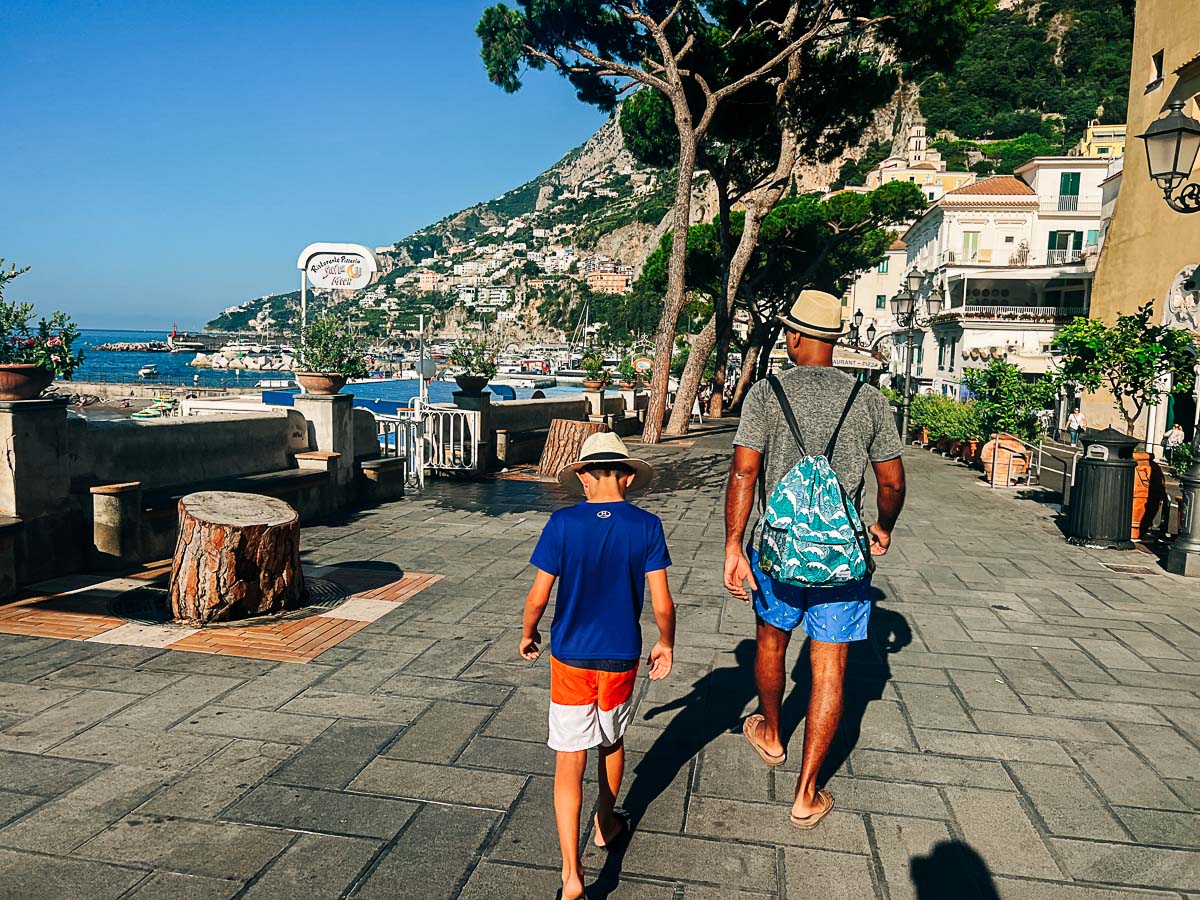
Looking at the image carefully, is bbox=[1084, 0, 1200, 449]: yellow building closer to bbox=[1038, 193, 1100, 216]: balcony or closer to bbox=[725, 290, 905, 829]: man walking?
bbox=[725, 290, 905, 829]: man walking

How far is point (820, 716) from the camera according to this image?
3059 mm

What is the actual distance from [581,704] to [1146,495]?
8530mm

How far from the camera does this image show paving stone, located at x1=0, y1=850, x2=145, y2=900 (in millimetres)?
2467

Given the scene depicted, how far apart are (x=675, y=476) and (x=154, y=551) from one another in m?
8.48

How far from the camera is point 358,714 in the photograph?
386cm

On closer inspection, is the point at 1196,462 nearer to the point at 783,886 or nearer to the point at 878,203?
the point at 783,886

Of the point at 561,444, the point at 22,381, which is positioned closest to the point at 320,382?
the point at 22,381

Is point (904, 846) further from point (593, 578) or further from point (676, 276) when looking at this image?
point (676, 276)

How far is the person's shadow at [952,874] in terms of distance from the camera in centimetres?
261

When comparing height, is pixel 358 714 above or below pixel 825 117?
below

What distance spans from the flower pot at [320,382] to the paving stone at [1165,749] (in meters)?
7.78

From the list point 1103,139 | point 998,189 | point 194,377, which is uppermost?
point 1103,139

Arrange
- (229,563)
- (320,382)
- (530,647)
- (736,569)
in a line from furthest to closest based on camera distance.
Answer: (320,382)
(229,563)
(736,569)
(530,647)

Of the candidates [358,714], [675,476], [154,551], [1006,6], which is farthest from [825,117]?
[1006,6]
